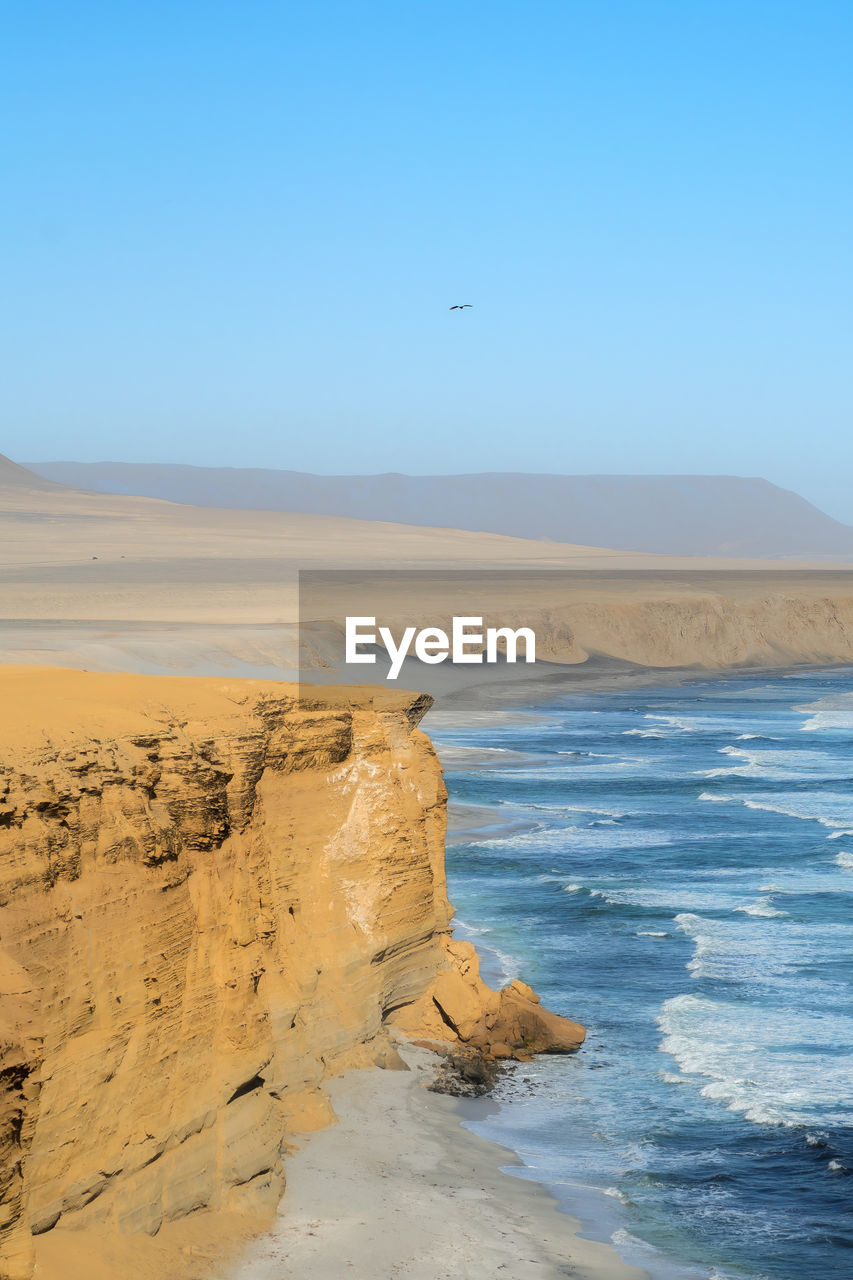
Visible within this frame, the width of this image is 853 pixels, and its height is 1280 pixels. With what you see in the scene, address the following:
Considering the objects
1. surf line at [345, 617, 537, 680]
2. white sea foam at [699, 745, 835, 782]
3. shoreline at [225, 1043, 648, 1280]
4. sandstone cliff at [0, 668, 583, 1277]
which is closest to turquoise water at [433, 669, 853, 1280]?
white sea foam at [699, 745, 835, 782]

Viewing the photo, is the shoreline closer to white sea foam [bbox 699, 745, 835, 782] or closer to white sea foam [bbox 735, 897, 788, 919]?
white sea foam [bbox 735, 897, 788, 919]

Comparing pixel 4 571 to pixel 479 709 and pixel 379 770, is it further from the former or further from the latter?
pixel 379 770

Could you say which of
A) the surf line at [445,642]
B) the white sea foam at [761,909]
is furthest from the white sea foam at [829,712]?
the white sea foam at [761,909]

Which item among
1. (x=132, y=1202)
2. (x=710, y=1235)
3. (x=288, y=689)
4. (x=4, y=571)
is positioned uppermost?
(x=4, y=571)

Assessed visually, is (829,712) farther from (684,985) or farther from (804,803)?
(684,985)

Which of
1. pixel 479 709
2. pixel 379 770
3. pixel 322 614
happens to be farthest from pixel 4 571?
pixel 379 770

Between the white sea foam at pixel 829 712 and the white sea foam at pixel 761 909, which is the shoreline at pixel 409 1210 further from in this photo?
the white sea foam at pixel 829 712
